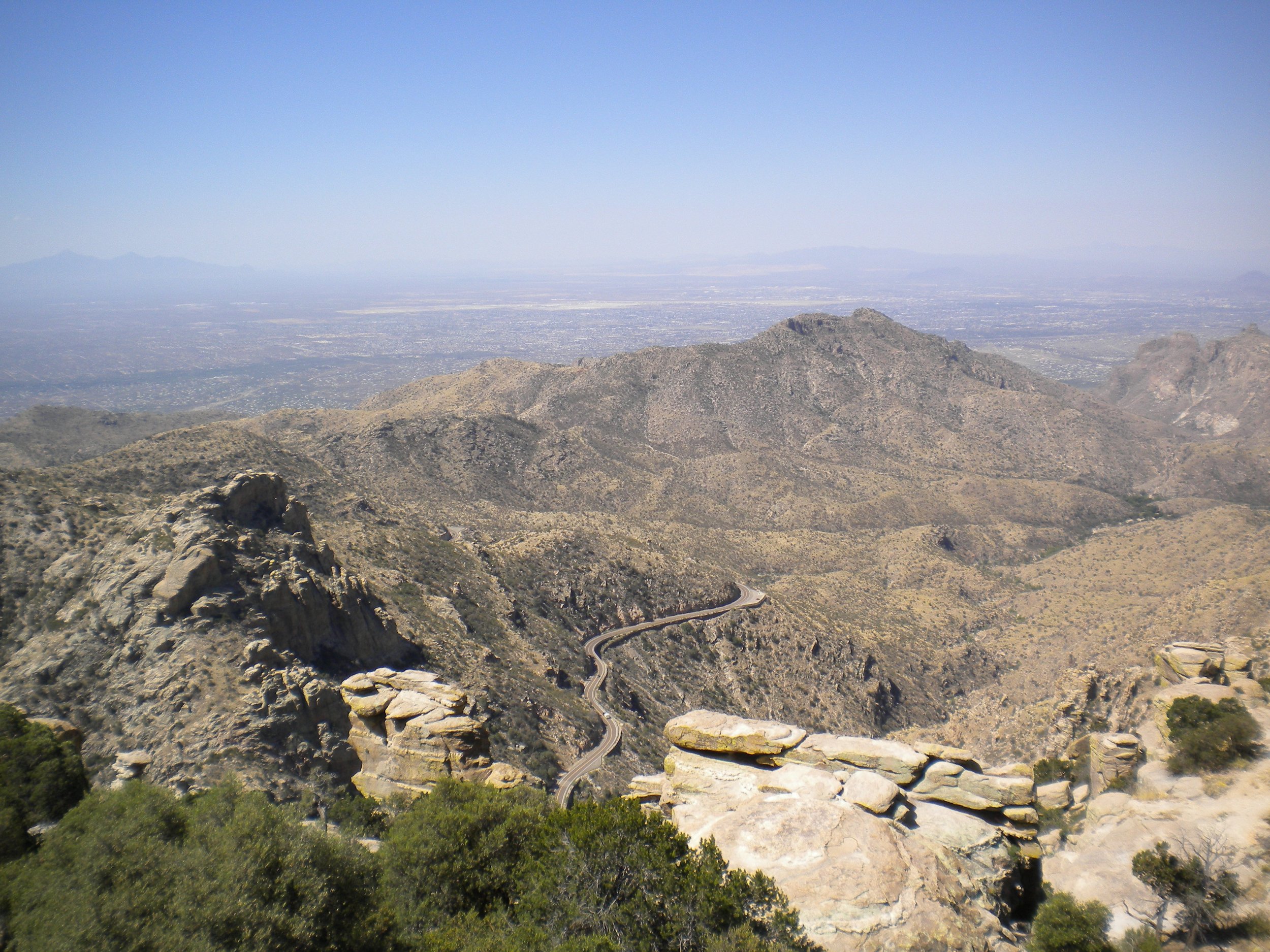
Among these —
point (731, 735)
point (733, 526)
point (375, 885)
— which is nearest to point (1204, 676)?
point (731, 735)

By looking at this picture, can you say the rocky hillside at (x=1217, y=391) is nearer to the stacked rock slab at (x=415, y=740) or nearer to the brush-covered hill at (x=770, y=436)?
the brush-covered hill at (x=770, y=436)

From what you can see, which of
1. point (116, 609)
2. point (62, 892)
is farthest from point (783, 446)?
point (62, 892)

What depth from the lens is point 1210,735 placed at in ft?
84.2

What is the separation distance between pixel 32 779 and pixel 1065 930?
26.6 metres

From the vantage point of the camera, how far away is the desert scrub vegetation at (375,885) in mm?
13836

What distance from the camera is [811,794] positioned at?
1728 cm

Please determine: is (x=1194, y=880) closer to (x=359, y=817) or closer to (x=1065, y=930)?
(x=1065, y=930)

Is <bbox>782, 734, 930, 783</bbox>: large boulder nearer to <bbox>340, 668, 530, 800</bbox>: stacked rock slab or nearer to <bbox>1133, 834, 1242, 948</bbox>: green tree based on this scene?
<bbox>1133, 834, 1242, 948</bbox>: green tree

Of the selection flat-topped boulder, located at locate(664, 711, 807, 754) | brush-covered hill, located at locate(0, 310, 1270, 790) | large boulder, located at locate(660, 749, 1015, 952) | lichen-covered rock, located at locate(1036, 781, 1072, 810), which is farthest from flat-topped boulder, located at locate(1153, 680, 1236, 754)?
flat-topped boulder, located at locate(664, 711, 807, 754)

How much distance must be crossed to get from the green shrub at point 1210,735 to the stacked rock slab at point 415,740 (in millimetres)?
23498

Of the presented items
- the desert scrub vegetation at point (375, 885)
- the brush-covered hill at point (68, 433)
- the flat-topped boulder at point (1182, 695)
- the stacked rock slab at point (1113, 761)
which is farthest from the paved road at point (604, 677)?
the brush-covered hill at point (68, 433)

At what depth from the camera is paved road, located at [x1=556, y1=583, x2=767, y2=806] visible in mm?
35812

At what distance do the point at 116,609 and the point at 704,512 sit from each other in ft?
245

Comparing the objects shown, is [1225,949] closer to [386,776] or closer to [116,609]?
[386,776]
